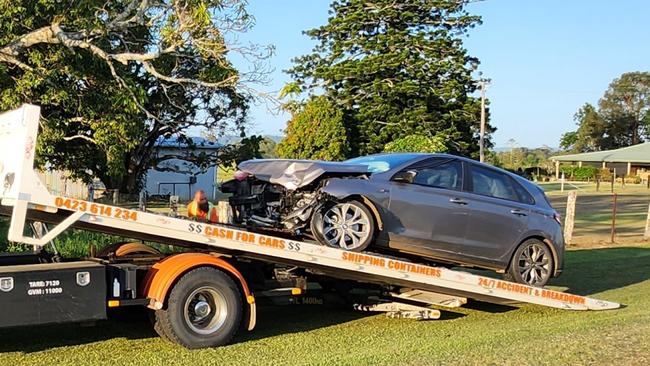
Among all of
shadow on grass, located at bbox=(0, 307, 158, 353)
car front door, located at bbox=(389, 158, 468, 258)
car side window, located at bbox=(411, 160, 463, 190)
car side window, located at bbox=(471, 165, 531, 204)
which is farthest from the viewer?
car side window, located at bbox=(471, 165, 531, 204)

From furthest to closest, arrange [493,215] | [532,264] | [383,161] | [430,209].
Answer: [532,264] → [493,215] → [383,161] → [430,209]

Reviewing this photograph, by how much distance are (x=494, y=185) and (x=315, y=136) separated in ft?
88.5

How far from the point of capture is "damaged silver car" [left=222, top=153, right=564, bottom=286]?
816cm

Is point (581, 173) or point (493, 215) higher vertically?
point (581, 173)

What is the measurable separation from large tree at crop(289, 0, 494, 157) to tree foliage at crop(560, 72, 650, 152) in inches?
2454

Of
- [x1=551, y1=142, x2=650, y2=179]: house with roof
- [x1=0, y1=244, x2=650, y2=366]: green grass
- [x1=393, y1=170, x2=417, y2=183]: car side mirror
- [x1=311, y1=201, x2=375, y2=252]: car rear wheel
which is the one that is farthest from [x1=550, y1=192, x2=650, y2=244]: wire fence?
[x1=551, y1=142, x2=650, y2=179]: house with roof

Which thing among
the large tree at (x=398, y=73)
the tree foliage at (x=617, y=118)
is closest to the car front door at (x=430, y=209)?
the large tree at (x=398, y=73)

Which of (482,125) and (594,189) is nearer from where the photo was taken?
(482,125)

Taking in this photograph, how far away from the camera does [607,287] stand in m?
12.6

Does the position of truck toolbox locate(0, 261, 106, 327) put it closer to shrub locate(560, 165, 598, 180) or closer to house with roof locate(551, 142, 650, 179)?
house with roof locate(551, 142, 650, 179)

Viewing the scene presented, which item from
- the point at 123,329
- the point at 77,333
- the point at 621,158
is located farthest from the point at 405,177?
the point at 621,158

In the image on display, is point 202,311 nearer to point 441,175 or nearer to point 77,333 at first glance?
point 77,333

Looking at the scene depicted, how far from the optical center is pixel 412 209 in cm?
857

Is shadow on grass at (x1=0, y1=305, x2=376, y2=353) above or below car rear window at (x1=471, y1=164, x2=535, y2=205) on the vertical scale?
below
